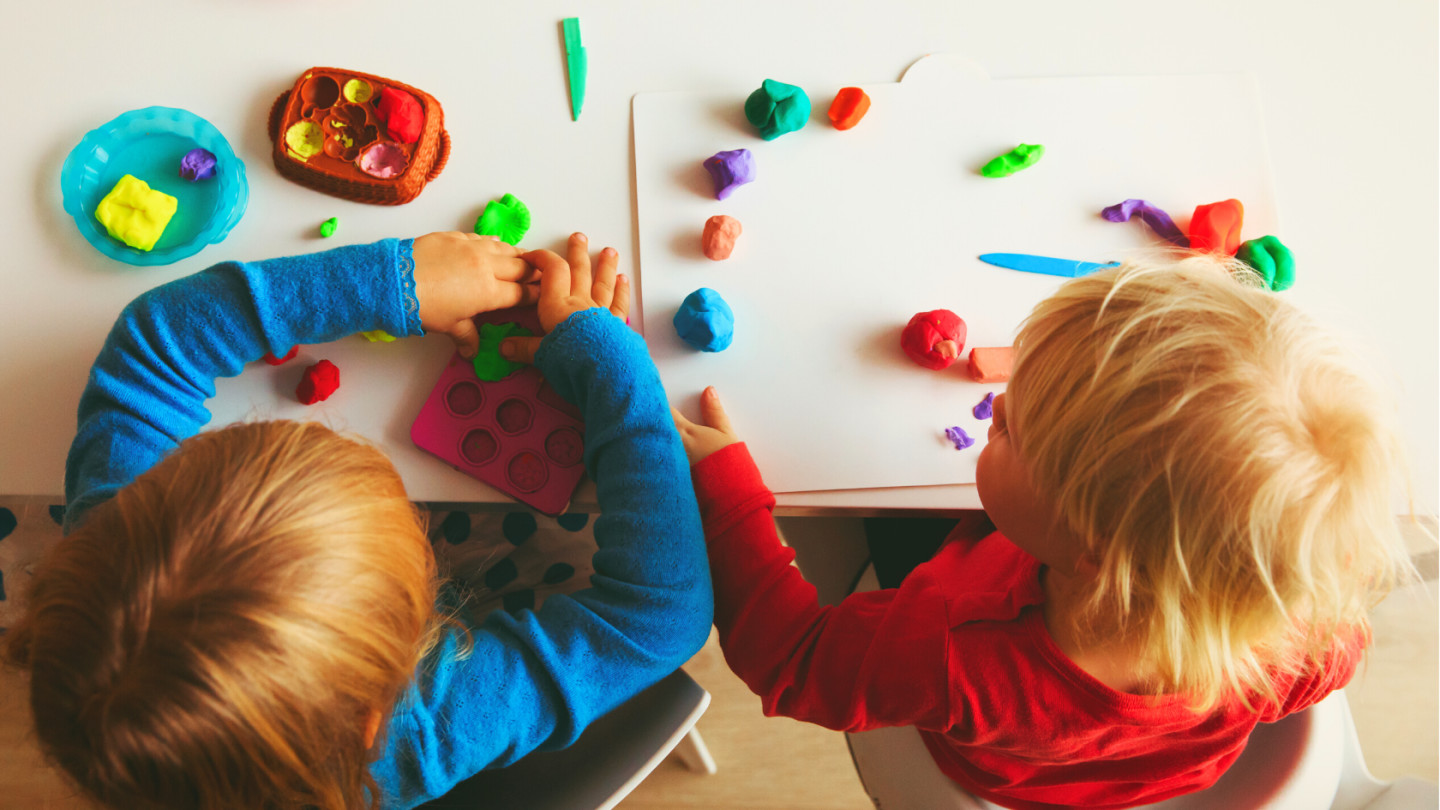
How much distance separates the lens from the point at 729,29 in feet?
2.33

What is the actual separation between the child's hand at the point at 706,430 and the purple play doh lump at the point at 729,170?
0.57 feet

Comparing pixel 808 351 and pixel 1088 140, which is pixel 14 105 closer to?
pixel 808 351

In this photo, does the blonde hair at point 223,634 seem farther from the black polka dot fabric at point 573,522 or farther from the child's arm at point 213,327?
the black polka dot fabric at point 573,522

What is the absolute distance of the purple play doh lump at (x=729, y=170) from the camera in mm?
654

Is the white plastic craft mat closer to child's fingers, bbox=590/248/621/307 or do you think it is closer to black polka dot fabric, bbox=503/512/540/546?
child's fingers, bbox=590/248/621/307

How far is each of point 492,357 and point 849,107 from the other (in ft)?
1.20

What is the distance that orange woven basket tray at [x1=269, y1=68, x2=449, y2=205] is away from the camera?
25.7 inches

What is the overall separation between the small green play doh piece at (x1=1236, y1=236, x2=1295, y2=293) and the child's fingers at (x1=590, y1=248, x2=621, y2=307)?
1.74 ft

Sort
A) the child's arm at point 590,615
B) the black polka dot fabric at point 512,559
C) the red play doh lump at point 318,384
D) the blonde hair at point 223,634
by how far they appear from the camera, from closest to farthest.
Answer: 1. the blonde hair at point 223,634
2. the child's arm at point 590,615
3. the red play doh lump at point 318,384
4. the black polka dot fabric at point 512,559

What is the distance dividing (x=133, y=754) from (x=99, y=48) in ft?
2.03

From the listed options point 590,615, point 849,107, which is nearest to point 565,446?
point 590,615

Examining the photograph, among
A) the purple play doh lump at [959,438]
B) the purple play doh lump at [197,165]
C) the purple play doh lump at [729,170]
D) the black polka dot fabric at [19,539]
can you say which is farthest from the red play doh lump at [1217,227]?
the black polka dot fabric at [19,539]

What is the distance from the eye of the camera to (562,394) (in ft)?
2.02

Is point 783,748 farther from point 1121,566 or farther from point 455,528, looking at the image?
point 1121,566
